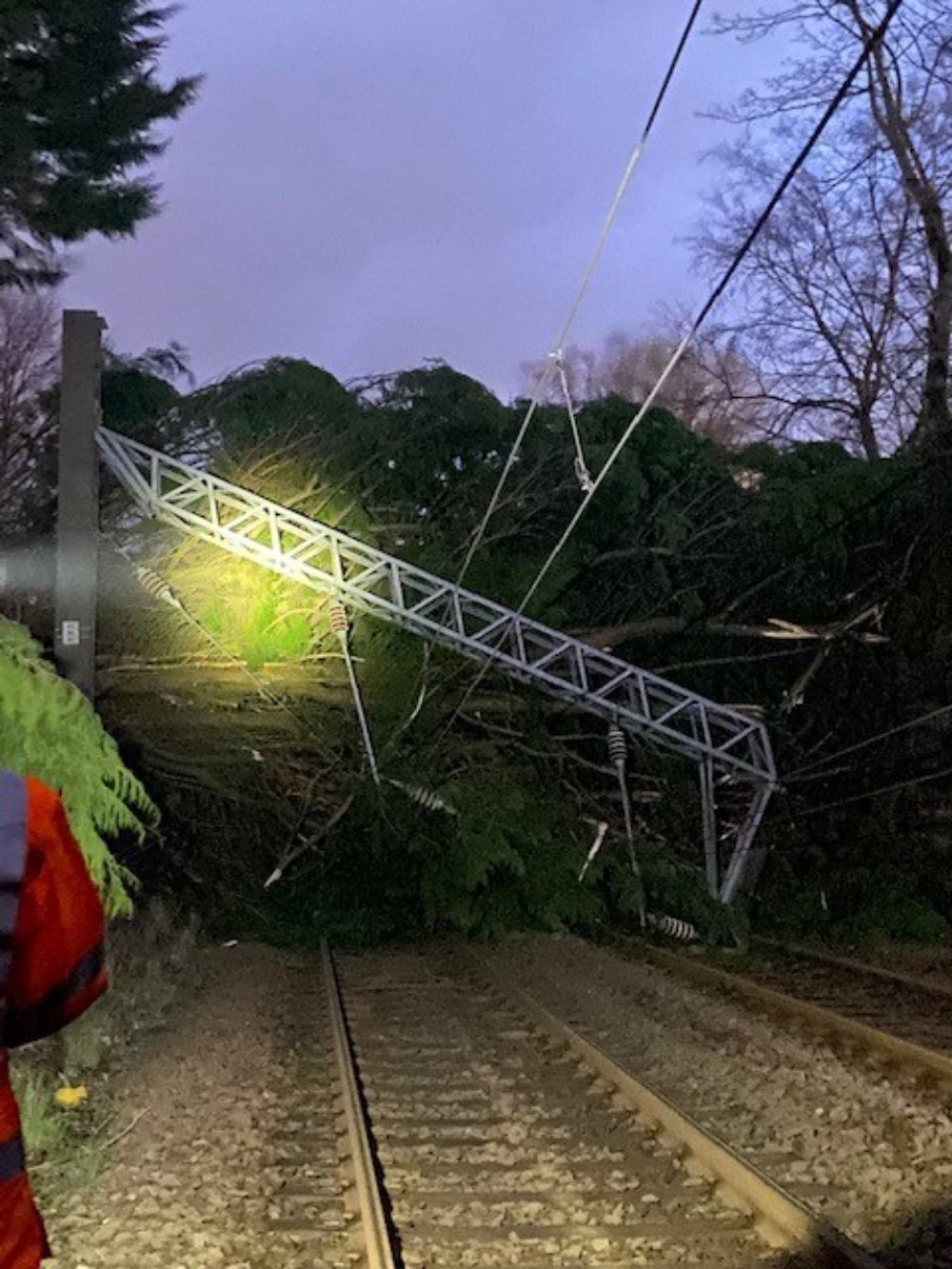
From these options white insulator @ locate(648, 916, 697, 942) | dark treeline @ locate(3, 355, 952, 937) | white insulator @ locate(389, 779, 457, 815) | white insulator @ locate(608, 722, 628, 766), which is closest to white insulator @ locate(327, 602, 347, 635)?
dark treeline @ locate(3, 355, 952, 937)

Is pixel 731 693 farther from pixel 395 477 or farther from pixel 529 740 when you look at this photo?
pixel 395 477

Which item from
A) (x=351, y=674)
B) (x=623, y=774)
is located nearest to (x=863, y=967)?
(x=623, y=774)

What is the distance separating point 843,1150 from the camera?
645 cm

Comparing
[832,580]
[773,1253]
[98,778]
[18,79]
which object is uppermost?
[18,79]

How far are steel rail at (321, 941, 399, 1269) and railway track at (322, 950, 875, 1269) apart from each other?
1 centimetres

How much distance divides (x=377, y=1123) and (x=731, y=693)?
14.4 m

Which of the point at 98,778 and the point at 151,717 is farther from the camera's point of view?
the point at 151,717

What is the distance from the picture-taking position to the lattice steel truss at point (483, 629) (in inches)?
619

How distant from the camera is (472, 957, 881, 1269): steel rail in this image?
4.82 meters

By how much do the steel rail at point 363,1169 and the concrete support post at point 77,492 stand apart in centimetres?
734

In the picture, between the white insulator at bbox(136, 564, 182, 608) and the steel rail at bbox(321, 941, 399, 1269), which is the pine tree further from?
the steel rail at bbox(321, 941, 399, 1269)

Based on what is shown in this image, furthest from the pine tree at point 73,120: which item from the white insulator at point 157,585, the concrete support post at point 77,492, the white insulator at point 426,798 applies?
the white insulator at point 426,798

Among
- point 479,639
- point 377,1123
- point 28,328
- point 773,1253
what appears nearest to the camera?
point 773,1253

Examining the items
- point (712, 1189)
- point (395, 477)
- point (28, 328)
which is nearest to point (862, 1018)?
point (712, 1189)
